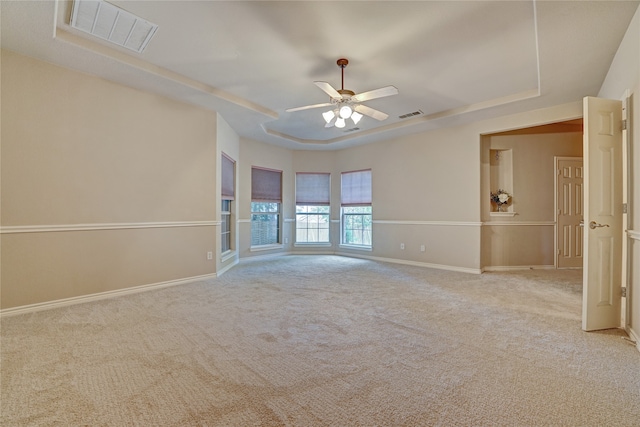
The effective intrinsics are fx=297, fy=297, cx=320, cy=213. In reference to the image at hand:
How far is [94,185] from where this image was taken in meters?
3.37

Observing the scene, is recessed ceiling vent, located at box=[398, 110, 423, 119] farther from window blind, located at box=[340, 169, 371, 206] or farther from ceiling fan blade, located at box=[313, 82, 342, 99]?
ceiling fan blade, located at box=[313, 82, 342, 99]

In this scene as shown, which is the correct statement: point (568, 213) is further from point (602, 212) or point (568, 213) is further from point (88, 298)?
point (88, 298)

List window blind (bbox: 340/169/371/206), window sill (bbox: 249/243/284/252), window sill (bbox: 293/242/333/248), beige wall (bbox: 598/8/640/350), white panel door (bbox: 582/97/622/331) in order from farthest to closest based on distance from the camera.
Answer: window sill (bbox: 293/242/333/248)
window blind (bbox: 340/169/371/206)
window sill (bbox: 249/243/284/252)
white panel door (bbox: 582/97/622/331)
beige wall (bbox: 598/8/640/350)

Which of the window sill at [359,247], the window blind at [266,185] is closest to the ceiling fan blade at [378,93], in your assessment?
the window blind at [266,185]

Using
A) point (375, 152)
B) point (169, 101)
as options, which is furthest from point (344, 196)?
point (169, 101)

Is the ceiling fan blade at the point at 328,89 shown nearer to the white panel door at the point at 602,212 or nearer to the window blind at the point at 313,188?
the white panel door at the point at 602,212

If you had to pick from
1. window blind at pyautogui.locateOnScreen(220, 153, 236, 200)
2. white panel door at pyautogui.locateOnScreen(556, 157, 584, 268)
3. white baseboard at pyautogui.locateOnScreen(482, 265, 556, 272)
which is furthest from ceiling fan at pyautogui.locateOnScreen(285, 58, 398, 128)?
white panel door at pyautogui.locateOnScreen(556, 157, 584, 268)

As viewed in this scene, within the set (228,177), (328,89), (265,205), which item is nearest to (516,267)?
(328,89)

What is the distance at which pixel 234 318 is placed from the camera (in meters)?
2.77

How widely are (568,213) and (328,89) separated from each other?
205 inches

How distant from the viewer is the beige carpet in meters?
1.45

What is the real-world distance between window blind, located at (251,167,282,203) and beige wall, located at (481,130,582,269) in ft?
14.2

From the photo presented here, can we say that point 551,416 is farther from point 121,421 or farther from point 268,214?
point 268,214

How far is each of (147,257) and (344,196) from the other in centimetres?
445
